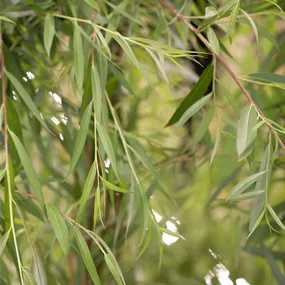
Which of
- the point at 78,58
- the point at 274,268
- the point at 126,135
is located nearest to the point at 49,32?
the point at 78,58

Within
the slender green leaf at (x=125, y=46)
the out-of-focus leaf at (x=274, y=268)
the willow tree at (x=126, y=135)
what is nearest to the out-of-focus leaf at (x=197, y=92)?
the willow tree at (x=126, y=135)

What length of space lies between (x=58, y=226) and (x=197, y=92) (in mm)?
196

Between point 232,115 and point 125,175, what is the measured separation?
0.88 feet

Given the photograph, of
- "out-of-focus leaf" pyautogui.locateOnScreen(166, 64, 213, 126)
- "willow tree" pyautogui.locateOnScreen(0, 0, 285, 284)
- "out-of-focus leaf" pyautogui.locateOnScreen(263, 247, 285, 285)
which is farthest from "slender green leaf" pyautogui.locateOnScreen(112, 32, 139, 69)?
"out-of-focus leaf" pyautogui.locateOnScreen(263, 247, 285, 285)

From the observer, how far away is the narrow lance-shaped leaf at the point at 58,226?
48cm

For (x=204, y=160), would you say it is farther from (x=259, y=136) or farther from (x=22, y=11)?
(x=22, y=11)

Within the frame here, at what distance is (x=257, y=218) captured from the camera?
19.8 inches

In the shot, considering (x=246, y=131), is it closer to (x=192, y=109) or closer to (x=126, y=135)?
(x=192, y=109)

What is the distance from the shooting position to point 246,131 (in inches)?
18.0

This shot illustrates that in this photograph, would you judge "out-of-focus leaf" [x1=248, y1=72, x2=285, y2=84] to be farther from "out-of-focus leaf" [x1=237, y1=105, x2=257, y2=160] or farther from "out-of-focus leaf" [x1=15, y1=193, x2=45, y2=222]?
"out-of-focus leaf" [x1=15, y1=193, x2=45, y2=222]

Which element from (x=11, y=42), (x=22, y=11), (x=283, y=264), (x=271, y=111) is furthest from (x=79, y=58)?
(x=283, y=264)

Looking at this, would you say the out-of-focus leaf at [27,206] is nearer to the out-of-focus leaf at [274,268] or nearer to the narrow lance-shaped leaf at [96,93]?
the narrow lance-shaped leaf at [96,93]

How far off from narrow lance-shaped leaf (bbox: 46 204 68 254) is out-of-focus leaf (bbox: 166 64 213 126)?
165 mm

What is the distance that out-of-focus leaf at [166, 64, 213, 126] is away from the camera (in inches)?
22.4
